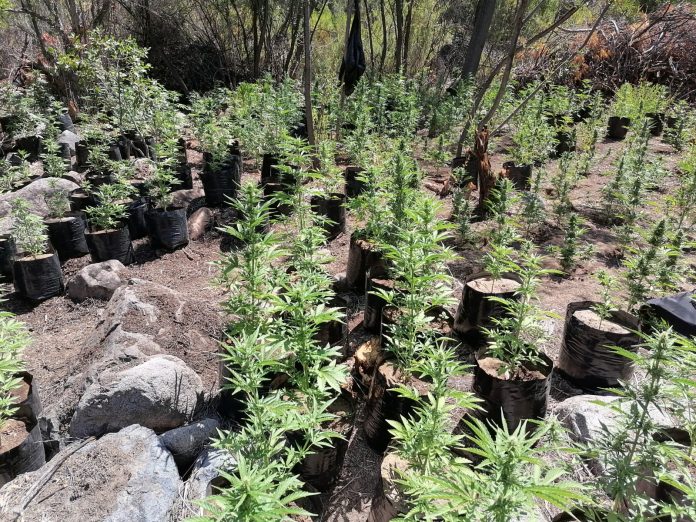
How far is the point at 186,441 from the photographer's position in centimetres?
260

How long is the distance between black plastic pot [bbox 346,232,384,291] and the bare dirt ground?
0.15 m

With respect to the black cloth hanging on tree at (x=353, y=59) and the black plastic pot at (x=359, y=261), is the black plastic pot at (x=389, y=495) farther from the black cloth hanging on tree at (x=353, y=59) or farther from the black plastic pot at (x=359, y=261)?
the black cloth hanging on tree at (x=353, y=59)

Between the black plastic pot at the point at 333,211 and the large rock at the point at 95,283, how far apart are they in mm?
2155

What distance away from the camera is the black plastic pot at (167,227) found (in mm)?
5184

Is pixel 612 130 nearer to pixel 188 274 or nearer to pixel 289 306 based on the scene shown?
pixel 188 274

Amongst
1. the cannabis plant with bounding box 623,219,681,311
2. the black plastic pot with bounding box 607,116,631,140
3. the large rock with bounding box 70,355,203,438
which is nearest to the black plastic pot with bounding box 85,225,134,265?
the large rock with bounding box 70,355,203,438

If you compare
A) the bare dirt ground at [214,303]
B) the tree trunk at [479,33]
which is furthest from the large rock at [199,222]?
the tree trunk at [479,33]

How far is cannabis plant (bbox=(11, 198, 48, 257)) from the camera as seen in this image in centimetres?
434

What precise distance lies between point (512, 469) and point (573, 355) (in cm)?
216

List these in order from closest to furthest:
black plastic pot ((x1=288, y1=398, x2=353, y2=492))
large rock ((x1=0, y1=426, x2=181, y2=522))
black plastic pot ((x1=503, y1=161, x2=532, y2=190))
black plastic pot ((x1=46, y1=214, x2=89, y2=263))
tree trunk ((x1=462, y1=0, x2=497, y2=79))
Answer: large rock ((x1=0, y1=426, x2=181, y2=522)) < black plastic pot ((x1=288, y1=398, x2=353, y2=492)) < black plastic pot ((x1=46, y1=214, x2=89, y2=263)) < black plastic pot ((x1=503, y1=161, x2=532, y2=190)) < tree trunk ((x1=462, y1=0, x2=497, y2=79))

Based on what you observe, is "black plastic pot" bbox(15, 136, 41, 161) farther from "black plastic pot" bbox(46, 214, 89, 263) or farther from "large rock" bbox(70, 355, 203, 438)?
"large rock" bbox(70, 355, 203, 438)

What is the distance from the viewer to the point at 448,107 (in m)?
8.24

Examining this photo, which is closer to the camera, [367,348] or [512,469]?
[512,469]

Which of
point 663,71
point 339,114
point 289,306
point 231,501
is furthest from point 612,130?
point 231,501
